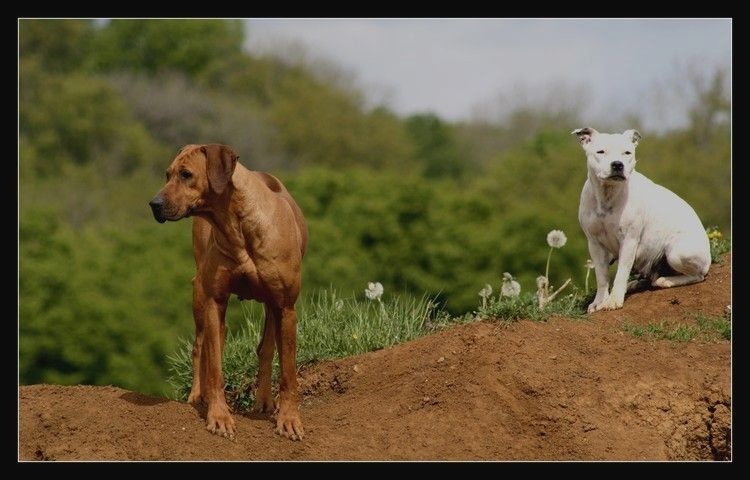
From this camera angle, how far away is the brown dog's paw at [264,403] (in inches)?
366

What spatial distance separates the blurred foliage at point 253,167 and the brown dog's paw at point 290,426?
570 centimetres

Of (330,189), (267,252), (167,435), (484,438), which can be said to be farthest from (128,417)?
(330,189)

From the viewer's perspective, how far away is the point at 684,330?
1018cm

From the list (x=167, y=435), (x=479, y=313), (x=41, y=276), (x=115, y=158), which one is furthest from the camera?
(x=115, y=158)

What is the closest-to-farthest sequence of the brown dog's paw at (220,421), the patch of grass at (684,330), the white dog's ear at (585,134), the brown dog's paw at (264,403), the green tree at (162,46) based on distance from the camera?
the brown dog's paw at (220,421) → the brown dog's paw at (264,403) → the patch of grass at (684,330) → the white dog's ear at (585,134) → the green tree at (162,46)

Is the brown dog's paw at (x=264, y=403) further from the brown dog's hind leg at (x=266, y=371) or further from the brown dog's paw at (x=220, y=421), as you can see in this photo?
the brown dog's paw at (x=220, y=421)

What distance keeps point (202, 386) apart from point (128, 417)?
2.67 ft

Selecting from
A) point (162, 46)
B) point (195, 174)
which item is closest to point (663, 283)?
point (195, 174)

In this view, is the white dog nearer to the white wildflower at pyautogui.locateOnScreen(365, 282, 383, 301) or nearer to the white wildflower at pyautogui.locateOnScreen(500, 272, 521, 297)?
the white wildflower at pyautogui.locateOnScreen(500, 272, 521, 297)

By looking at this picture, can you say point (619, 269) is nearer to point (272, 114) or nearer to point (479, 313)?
point (479, 313)

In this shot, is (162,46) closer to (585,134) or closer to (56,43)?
(56,43)

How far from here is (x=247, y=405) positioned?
10.3m

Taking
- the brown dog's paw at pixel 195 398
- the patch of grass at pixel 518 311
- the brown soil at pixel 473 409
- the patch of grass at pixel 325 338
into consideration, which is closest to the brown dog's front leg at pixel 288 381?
Answer: the brown soil at pixel 473 409

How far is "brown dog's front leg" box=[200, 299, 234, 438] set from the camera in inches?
333
